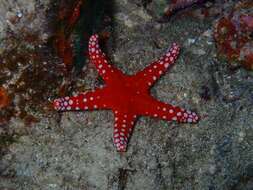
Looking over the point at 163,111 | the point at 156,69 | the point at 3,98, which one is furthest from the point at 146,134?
the point at 3,98

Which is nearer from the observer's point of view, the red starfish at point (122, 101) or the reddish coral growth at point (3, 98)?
the reddish coral growth at point (3, 98)

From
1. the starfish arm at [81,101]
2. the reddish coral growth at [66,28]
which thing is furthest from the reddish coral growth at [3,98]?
the reddish coral growth at [66,28]

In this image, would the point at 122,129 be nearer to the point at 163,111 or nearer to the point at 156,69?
the point at 163,111

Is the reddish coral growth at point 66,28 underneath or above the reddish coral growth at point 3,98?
above

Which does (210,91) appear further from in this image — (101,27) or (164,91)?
(101,27)

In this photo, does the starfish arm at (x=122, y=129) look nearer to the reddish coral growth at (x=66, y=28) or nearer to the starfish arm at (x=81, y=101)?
the starfish arm at (x=81, y=101)

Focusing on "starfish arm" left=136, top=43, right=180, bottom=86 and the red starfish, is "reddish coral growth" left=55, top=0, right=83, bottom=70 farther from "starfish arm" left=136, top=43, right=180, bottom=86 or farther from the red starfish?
"starfish arm" left=136, top=43, right=180, bottom=86

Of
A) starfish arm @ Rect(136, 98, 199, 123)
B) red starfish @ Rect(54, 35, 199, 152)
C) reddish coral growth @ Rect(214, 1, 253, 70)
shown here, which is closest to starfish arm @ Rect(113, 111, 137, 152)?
red starfish @ Rect(54, 35, 199, 152)

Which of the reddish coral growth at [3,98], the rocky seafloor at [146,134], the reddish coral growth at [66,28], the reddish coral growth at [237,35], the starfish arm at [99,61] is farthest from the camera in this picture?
the reddish coral growth at [237,35]

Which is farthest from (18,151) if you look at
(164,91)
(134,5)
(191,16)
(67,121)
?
(191,16)
